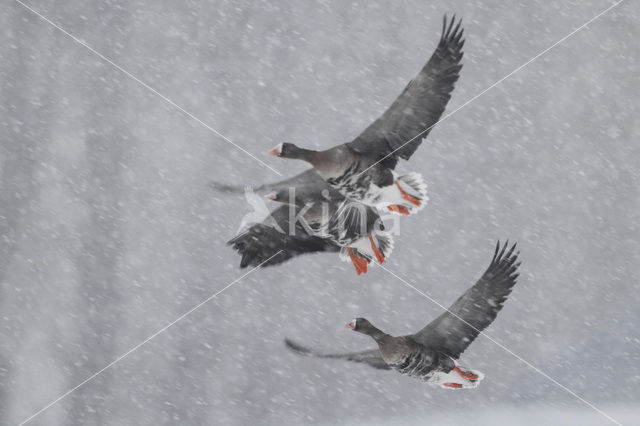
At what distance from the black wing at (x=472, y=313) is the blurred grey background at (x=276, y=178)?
617 cm

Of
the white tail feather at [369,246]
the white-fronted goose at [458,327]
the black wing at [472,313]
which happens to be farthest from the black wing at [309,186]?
the black wing at [472,313]

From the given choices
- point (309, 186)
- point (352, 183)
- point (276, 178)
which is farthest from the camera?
point (276, 178)

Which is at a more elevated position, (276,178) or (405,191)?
(405,191)

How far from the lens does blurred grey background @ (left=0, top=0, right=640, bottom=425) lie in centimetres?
1264

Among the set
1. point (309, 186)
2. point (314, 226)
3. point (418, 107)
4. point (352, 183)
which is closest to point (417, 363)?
point (314, 226)

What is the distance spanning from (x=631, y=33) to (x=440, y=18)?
2465mm

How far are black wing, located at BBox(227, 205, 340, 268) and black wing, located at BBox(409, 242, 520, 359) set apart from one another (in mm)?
894

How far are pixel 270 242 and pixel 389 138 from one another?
121 centimetres

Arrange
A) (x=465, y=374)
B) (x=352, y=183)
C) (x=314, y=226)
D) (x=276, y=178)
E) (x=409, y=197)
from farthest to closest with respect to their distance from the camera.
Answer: (x=276, y=178) < (x=465, y=374) < (x=314, y=226) < (x=409, y=197) < (x=352, y=183)

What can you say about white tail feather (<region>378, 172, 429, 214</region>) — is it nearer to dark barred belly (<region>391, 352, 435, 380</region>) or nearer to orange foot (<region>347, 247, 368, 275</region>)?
orange foot (<region>347, 247, 368, 275</region>)

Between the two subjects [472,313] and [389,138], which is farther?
[472,313]

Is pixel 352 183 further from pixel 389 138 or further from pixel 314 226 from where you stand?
pixel 314 226

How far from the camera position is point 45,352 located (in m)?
13.9

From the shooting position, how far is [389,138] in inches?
209
